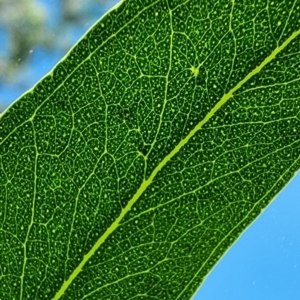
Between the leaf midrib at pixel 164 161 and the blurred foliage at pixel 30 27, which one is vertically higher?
the blurred foliage at pixel 30 27

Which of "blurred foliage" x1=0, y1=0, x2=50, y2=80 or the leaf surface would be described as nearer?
the leaf surface

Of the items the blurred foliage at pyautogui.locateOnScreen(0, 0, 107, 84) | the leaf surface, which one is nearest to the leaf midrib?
the leaf surface

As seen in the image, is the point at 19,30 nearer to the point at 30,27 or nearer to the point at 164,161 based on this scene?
the point at 30,27

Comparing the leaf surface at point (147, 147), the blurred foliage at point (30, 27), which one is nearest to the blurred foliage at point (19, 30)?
the blurred foliage at point (30, 27)

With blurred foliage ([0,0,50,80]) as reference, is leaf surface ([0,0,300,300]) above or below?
below

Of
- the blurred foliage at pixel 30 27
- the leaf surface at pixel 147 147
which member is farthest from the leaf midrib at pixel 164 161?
the blurred foliage at pixel 30 27

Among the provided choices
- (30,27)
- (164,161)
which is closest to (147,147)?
(164,161)

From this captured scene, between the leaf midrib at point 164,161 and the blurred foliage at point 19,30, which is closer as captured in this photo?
the leaf midrib at point 164,161

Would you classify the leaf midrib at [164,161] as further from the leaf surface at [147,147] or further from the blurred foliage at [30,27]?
the blurred foliage at [30,27]

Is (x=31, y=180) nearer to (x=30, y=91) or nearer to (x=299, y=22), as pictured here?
(x=30, y=91)

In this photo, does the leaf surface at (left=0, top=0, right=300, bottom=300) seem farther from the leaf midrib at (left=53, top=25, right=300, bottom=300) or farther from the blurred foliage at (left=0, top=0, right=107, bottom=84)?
the blurred foliage at (left=0, top=0, right=107, bottom=84)
